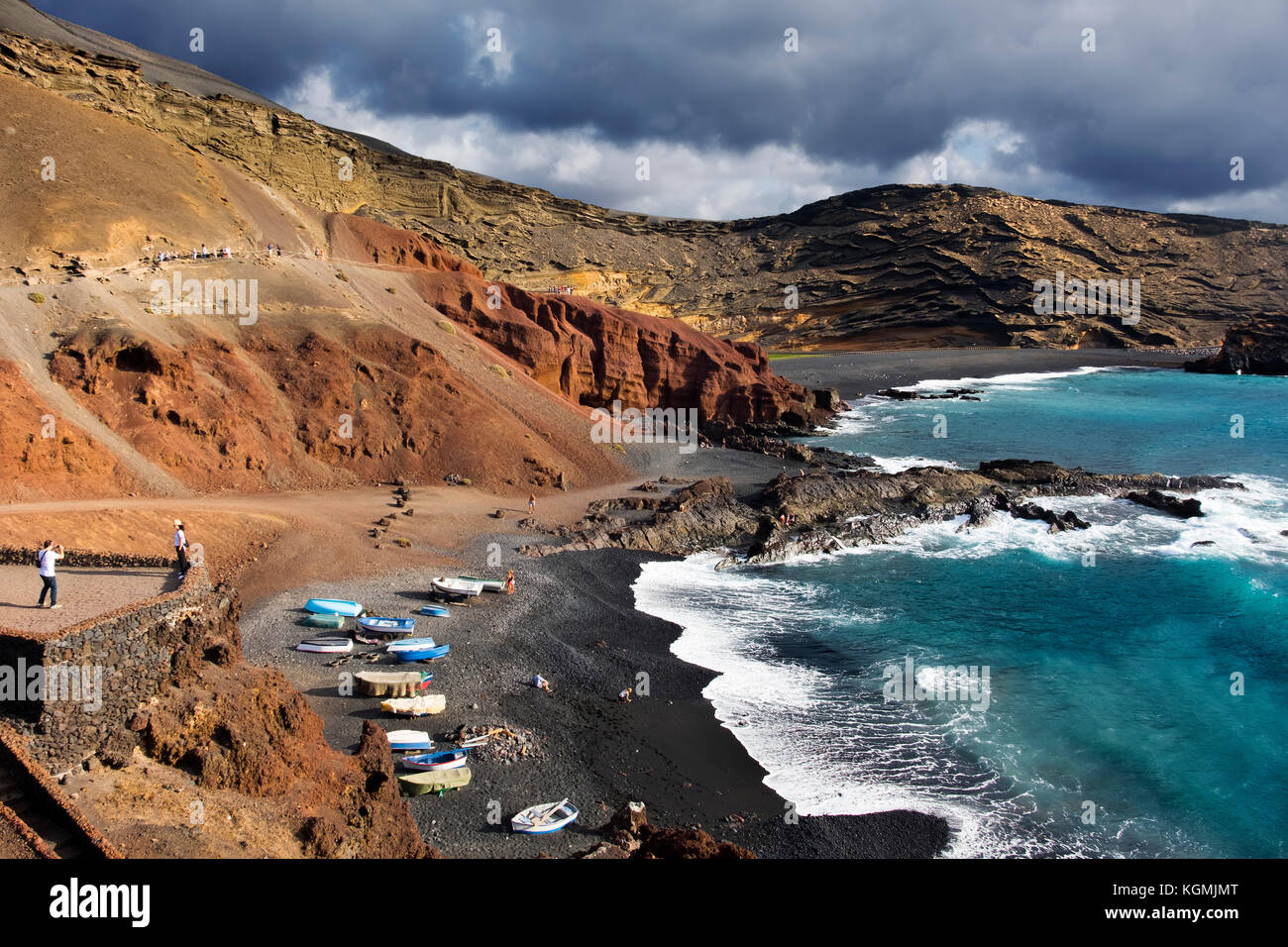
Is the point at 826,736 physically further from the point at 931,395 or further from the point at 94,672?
the point at 931,395

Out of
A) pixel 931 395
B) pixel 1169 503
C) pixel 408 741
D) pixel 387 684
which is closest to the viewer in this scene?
pixel 408 741

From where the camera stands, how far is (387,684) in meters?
16.9

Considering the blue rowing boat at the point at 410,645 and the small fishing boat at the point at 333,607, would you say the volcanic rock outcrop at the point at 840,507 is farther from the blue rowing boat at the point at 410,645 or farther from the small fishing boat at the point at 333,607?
the blue rowing boat at the point at 410,645

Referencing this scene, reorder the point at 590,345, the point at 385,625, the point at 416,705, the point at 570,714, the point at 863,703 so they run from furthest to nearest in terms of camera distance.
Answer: the point at 590,345, the point at 385,625, the point at 863,703, the point at 570,714, the point at 416,705

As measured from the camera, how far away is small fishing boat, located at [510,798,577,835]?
520 inches

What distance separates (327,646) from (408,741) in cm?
505

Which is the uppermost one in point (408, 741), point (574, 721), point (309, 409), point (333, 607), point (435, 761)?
point (309, 409)

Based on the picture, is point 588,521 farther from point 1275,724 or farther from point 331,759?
point 1275,724

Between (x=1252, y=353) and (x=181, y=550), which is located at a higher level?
(x=1252, y=353)

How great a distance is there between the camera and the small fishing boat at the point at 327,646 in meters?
18.8

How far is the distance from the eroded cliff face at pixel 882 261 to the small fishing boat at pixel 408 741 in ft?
252

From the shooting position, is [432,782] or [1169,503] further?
[1169,503]

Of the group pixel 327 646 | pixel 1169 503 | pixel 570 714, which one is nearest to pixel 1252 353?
pixel 1169 503

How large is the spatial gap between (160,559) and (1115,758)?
66.5ft
